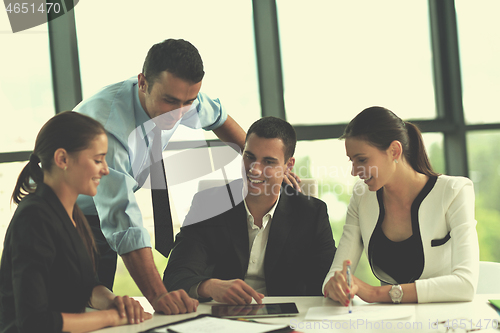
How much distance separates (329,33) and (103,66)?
179 cm

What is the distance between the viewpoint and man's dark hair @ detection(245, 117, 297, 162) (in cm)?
200

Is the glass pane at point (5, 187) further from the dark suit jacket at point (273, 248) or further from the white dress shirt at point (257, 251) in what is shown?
the white dress shirt at point (257, 251)

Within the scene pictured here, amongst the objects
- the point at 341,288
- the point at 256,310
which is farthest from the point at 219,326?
the point at 341,288

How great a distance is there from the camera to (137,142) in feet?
6.28

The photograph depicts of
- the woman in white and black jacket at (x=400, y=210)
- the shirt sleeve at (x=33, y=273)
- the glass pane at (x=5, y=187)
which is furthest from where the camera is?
the glass pane at (x=5, y=187)

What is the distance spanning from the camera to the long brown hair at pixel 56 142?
1307mm

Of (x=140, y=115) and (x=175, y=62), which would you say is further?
(x=140, y=115)

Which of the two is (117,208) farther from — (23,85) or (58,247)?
(23,85)

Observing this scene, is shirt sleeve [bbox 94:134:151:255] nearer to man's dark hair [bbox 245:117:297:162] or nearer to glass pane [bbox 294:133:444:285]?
man's dark hair [bbox 245:117:297:162]

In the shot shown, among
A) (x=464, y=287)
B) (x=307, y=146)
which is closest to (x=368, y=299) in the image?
(x=464, y=287)

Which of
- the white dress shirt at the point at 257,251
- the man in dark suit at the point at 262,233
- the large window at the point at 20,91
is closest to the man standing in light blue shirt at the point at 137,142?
the man in dark suit at the point at 262,233

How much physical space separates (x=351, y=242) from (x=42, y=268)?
3.72ft

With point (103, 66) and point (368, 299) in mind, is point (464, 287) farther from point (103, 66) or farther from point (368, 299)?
point (103, 66)

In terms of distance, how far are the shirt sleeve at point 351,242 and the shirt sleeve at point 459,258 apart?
34 cm
